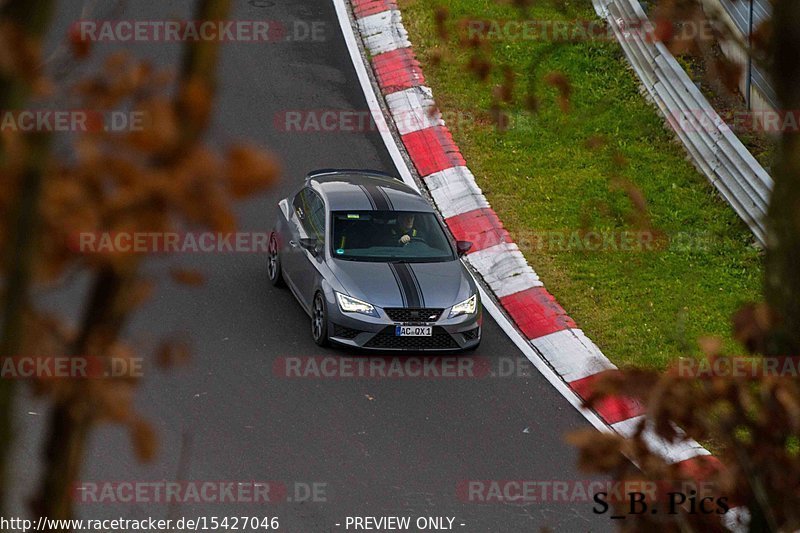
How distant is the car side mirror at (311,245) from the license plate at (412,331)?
130 centimetres

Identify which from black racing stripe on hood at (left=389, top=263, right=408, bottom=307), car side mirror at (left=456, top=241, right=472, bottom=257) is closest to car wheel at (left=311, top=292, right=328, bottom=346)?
black racing stripe on hood at (left=389, top=263, right=408, bottom=307)

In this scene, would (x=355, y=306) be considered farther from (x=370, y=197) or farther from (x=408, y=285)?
(x=370, y=197)

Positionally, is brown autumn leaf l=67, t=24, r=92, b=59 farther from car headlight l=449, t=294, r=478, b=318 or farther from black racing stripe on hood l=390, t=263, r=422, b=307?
car headlight l=449, t=294, r=478, b=318

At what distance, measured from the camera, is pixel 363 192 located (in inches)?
509

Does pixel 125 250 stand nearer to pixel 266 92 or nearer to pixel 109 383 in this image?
pixel 109 383

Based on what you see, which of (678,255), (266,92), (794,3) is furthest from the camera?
(266,92)

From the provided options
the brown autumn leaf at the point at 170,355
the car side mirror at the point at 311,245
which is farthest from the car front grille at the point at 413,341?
the brown autumn leaf at the point at 170,355

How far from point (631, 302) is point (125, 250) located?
1083 centimetres

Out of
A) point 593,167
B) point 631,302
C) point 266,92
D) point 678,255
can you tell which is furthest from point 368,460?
point 266,92

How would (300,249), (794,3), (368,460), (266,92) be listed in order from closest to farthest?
(794,3) → (368,460) → (300,249) → (266,92)

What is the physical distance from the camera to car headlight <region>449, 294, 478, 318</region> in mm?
11766

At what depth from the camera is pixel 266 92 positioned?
16.7 metres

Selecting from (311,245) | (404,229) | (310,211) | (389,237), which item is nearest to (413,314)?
(389,237)

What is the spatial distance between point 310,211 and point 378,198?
2.52ft
